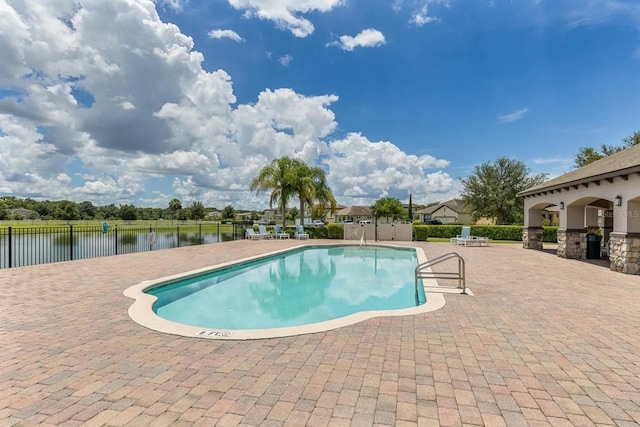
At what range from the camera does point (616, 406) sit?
9.46 feet

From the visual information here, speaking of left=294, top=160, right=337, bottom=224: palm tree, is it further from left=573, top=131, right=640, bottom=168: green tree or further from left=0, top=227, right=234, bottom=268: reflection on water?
left=573, top=131, right=640, bottom=168: green tree

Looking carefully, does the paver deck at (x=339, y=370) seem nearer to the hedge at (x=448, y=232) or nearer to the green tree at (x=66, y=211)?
the hedge at (x=448, y=232)

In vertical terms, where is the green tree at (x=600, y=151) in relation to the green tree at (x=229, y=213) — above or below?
above

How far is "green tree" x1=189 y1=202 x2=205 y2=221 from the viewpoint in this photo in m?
68.1

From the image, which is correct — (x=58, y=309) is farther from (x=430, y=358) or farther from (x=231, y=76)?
(x=231, y=76)

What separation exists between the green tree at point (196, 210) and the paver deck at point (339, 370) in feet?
212

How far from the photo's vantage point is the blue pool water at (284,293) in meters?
7.04

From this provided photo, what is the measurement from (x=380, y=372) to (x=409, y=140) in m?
26.0

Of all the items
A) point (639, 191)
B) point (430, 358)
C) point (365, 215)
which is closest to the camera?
point (430, 358)

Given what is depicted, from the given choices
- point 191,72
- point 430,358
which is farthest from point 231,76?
point 430,358

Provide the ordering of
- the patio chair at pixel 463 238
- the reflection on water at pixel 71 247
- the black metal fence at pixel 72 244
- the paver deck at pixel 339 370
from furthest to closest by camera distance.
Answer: the patio chair at pixel 463 238 < the reflection on water at pixel 71 247 < the black metal fence at pixel 72 244 < the paver deck at pixel 339 370

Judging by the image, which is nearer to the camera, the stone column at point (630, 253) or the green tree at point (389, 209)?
the stone column at point (630, 253)

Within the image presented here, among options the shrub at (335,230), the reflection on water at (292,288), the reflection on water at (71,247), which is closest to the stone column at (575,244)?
the reflection on water at (292,288)

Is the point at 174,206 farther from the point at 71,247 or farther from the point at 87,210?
the point at 71,247
